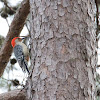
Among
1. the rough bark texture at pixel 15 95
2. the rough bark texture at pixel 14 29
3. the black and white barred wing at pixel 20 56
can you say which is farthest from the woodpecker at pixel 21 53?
the rough bark texture at pixel 15 95

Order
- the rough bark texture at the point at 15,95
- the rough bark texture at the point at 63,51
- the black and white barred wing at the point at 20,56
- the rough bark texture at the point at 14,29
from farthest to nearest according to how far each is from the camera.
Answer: the black and white barred wing at the point at 20,56 → the rough bark texture at the point at 14,29 → the rough bark texture at the point at 15,95 → the rough bark texture at the point at 63,51

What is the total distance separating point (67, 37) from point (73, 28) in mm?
117

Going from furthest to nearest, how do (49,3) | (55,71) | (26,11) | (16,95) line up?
(26,11), (49,3), (16,95), (55,71)

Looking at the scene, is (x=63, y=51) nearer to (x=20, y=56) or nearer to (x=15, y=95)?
(x=15, y=95)

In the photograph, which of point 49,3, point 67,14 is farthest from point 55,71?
point 49,3

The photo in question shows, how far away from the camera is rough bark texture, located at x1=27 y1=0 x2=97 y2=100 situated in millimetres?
1729

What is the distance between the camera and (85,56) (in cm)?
187

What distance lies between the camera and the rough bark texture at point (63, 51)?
173cm

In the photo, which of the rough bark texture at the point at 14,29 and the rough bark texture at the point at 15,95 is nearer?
the rough bark texture at the point at 15,95

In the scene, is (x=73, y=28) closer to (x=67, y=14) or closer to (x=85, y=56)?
(x=67, y=14)

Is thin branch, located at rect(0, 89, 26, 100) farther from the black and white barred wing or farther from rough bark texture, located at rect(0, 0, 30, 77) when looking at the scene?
the black and white barred wing

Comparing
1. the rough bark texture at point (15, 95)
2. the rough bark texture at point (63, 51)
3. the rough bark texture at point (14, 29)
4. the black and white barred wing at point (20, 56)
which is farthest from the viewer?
the black and white barred wing at point (20, 56)

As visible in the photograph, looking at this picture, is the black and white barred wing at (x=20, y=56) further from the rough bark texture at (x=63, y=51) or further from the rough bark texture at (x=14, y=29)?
the rough bark texture at (x=63, y=51)

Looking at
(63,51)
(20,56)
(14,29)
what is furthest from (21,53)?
(63,51)
